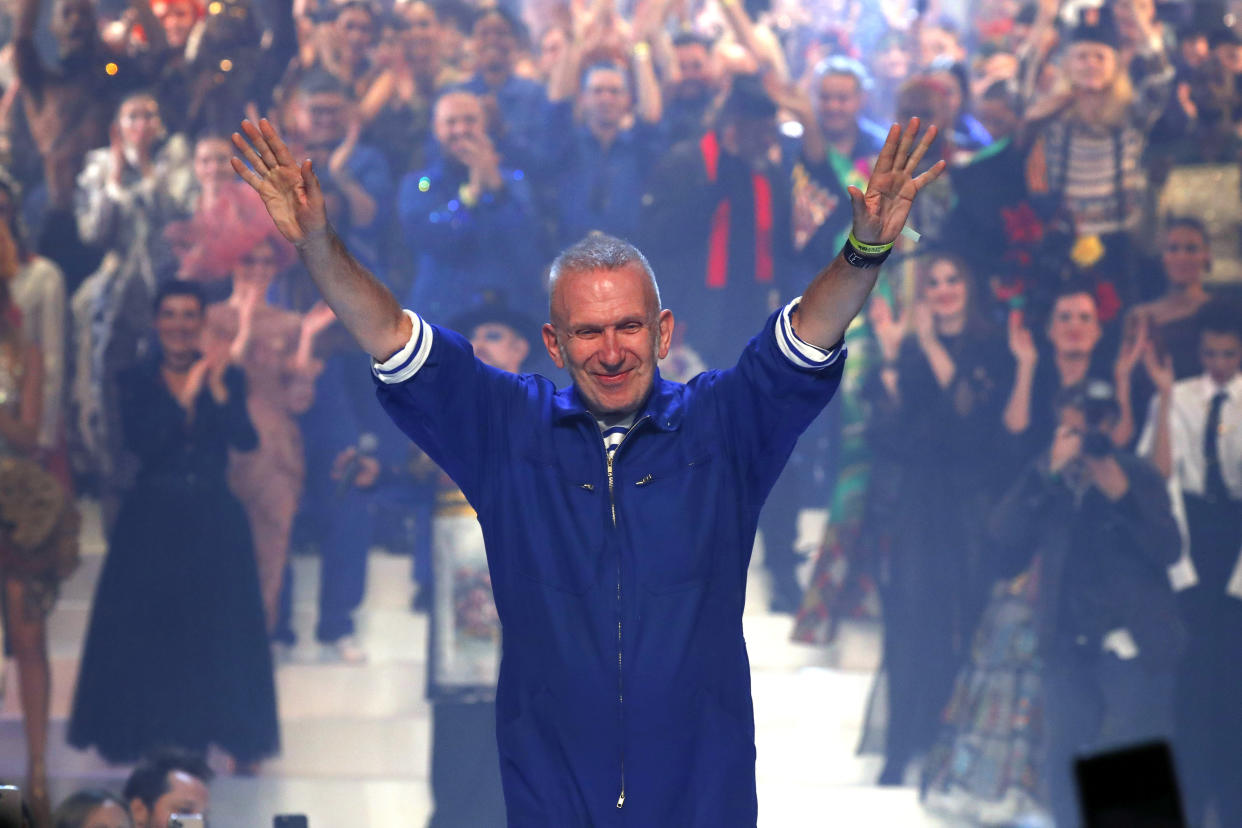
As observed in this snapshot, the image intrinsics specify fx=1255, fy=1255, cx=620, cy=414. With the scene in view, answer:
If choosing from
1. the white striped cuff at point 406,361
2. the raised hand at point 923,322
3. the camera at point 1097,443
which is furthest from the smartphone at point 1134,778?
the white striped cuff at point 406,361

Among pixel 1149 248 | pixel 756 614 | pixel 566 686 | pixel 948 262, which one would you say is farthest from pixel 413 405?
pixel 1149 248

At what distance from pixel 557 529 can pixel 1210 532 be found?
386 cm

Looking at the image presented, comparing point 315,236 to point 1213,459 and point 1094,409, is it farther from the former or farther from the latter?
point 1213,459

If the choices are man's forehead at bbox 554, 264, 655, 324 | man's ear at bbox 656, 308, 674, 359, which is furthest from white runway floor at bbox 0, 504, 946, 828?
man's forehead at bbox 554, 264, 655, 324

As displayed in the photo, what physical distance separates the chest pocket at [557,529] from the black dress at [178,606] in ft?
10.7

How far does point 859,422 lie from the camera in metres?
4.93

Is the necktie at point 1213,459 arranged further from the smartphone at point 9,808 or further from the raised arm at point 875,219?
the smartphone at point 9,808

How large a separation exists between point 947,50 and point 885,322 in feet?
3.64

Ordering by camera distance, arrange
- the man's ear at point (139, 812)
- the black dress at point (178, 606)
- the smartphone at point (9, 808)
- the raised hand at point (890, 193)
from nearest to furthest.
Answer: the raised hand at point (890, 193), the smartphone at point (9, 808), the man's ear at point (139, 812), the black dress at point (178, 606)

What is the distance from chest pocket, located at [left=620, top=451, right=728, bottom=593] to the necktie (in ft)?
12.2

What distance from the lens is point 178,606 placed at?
478cm

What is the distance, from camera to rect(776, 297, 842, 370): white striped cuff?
70.4 inches

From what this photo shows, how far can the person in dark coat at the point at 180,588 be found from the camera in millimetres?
4742

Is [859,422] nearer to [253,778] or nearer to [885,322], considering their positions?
[885,322]
